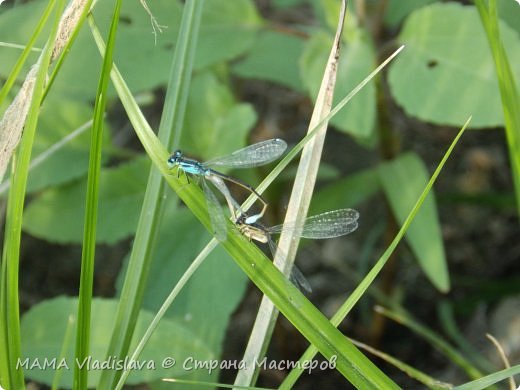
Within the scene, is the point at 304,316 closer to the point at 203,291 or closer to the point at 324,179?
the point at 203,291

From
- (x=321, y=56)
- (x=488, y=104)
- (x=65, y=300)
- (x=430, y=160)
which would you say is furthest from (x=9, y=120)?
(x=430, y=160)

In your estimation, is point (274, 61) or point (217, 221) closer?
point (217, 221)

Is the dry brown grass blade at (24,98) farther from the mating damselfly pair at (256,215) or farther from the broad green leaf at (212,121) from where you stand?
the broad green leaf at (212,121)

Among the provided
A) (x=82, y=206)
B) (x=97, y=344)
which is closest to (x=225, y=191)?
(x=97, y=344)

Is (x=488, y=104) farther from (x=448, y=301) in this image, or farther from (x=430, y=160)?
(x=430, y=160)

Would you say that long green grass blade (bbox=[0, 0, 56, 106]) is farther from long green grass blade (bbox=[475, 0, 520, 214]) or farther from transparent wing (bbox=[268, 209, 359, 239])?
long green grass blade (bbox=[475, 0, 520, 214])

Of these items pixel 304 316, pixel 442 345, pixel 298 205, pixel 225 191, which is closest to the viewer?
pixel 304 316

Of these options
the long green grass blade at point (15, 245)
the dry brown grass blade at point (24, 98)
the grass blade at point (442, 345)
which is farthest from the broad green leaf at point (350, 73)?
the long green grass blade at point (15, 245)
